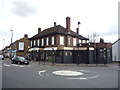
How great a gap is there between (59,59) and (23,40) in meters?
34.5

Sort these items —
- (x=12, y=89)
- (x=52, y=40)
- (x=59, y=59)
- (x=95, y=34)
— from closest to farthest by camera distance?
Answer: 1. (x=12, y=89)
2. (x=59, y=59)
3. (x=52, y=40)
4. (x=95, y=34)

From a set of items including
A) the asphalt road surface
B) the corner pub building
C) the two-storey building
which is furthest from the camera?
the two-storey building

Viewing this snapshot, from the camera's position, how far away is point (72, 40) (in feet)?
139

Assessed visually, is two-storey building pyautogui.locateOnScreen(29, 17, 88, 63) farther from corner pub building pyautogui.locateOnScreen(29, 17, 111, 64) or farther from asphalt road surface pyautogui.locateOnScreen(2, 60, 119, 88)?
asphalt road surface pyautogui.locateOnScreen(2, 60, 119, 88)

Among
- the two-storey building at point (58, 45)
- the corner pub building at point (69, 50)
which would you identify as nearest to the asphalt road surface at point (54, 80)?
the corner pub building at point (69, 50)

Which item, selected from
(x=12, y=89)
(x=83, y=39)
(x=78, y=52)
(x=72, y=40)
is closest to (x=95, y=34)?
(x=83, y=39)

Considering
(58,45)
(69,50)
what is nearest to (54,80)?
(69,50)

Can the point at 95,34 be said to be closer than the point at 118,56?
No

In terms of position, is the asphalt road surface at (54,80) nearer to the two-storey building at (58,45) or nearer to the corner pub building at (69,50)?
the corner pub building at (69,50)

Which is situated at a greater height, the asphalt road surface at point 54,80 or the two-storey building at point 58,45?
the two-storey building at point 58,45

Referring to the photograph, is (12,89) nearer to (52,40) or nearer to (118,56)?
(52,40)

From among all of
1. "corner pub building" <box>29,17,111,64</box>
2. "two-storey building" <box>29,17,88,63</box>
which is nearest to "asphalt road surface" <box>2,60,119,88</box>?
"corner pub building" <box>29,17,111,64</box>

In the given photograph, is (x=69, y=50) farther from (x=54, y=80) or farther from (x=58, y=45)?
(x=54, y=80)

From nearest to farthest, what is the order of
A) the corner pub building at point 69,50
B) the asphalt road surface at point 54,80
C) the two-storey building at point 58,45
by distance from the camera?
the asphalt road surface at point 54,80, the corner pub building at point 69,50, the two-storey building at point 58,45
